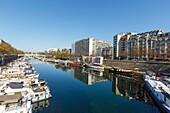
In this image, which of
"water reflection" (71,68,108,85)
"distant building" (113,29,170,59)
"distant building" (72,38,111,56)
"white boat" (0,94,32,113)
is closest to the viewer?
"white boat" (0,94,32,113)

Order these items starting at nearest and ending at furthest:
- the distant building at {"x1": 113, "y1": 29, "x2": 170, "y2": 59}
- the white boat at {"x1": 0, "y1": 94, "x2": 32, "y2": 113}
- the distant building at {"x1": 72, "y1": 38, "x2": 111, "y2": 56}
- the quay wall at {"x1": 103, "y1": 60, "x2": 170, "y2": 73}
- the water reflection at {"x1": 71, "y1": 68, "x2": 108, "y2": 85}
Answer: the white boat at {"x1": 0, "y1": 94, "x2": 32, "y2": 113} < the water reflection at {"x1": 71, "y1": 68, "x2": 108, "y2": 85} < the quay wall at {"x1": 103, "y1": 60, "x2": 170, "y2": 73} < the distant building at {"x1": 113, "y1": 29, "x2": 170, "y2": 59} < the distant building at {"x1": 72, "y1": 38, "x2": 111, "y2": 56}

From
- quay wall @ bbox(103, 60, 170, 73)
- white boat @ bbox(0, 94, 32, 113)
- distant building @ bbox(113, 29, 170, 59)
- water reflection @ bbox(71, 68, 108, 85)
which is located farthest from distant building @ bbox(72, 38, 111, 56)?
white boat @ bbox(0, 94, 32, 113)

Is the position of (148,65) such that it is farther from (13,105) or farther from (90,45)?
(90,45)

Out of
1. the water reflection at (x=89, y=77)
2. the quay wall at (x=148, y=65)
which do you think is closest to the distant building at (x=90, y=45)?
the quay wall at (x=148, y=65)

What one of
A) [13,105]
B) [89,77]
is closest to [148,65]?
[89,77]

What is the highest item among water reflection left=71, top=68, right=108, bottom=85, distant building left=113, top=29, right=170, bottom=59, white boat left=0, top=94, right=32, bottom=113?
distant building left=113, top=29, right=170, bottom=59

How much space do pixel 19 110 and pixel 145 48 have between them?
7139cm

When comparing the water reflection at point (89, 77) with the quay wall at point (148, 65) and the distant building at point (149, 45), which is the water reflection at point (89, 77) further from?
the distant building at point (149, 45)

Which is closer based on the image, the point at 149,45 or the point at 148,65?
the point at 148,65

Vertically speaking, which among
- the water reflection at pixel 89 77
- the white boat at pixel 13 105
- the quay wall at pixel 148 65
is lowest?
the water reflection at pixel 89 77

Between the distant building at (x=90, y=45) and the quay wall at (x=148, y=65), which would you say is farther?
the distant building at (x=90, y=45)

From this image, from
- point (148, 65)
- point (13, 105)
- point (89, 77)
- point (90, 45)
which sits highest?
point (90, 45)

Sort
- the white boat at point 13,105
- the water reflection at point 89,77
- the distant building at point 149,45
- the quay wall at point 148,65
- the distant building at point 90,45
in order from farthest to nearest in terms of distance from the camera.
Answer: the distant building at point 90,45
the distant building at point 149,45
the quay wall at point 148,65
the water reflection at point 89,77
the white boat at point 13,105

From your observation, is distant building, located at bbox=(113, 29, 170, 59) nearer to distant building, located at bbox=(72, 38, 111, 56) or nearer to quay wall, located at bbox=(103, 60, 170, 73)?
quay wall, located at bbox=(103, 60, 170, 73)
